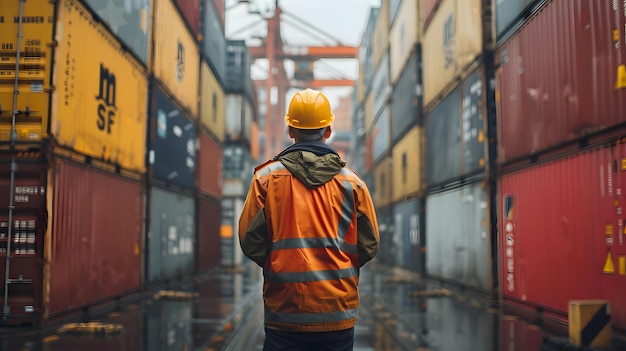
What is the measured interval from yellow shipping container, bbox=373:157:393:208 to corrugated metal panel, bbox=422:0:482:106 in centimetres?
812

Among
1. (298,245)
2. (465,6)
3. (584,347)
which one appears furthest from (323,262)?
(465,6)

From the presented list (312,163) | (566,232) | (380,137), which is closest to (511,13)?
(566,232)

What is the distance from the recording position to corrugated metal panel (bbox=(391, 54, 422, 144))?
1967cm

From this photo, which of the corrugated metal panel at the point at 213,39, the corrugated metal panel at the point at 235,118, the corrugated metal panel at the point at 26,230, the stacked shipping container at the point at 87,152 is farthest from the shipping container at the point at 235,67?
the corrugated metal panel at the point at 26,230

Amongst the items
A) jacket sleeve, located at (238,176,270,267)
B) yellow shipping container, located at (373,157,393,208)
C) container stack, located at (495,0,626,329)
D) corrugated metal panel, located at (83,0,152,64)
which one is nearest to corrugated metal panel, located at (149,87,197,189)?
corrugated metal panel, located at (83,0,152,64)

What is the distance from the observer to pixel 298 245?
2465mm

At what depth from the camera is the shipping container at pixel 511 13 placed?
417 inches

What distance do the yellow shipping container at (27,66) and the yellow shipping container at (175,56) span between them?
5.69 m

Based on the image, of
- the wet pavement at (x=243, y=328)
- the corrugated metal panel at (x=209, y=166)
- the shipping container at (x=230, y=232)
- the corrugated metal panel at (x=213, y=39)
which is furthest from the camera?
the shipping container at (x=230, y=232)

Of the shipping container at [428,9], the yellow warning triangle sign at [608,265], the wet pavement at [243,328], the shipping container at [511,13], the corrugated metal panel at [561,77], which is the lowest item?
the wet pavement at [243,328]

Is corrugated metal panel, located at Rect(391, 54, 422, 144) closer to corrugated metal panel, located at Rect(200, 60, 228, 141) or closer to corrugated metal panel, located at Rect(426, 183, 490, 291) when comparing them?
corrugated metal panel, located at Rect(426, 183, 490, 291)

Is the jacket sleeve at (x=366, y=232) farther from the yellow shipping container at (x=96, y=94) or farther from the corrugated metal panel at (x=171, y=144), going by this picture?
the corrugated metal panel at (x=171, y=144)

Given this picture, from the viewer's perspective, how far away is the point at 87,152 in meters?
10.1

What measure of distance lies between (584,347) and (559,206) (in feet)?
10.8
